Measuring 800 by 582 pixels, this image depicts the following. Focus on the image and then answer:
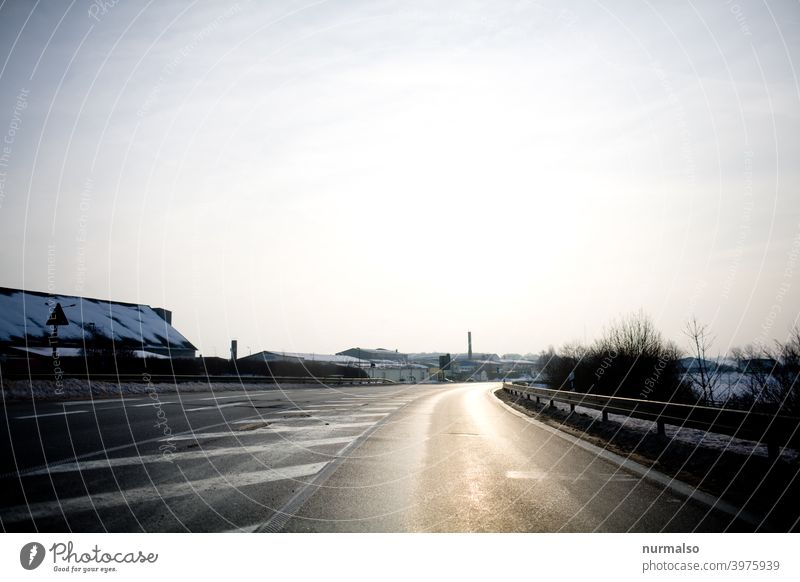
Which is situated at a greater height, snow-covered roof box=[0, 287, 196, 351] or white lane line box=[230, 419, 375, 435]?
snow-covered roof box=[0, 287, 196, 351]

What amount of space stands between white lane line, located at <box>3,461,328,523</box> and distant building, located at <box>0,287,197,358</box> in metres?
35.9

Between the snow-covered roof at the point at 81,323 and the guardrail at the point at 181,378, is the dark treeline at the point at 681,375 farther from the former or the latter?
the snow-covered roof at the point at 81,323

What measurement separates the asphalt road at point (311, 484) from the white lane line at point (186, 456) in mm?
29

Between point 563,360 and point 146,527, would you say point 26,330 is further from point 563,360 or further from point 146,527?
point 146,527

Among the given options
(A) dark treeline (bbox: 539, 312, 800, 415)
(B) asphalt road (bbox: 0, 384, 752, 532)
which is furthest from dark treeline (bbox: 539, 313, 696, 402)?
(B) asphalt road (bbox: 0, 384, 752, 532)

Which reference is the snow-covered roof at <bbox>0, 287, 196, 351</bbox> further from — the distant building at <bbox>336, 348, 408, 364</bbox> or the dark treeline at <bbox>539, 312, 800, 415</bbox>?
the distant building at <bbox>336, 348, 408, 364</bbox>

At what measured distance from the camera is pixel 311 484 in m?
6.82

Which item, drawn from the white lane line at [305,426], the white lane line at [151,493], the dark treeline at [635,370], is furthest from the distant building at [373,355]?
the white lane line at [151,493]

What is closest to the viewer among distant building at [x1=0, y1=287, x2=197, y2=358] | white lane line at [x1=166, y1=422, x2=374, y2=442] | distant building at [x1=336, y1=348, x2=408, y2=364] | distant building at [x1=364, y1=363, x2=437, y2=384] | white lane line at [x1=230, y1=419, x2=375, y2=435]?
white lane line at [x1=166, y1=422, x2=374, y2=442]

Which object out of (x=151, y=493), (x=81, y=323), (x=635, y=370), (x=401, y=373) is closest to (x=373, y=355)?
(x=401, y=373)

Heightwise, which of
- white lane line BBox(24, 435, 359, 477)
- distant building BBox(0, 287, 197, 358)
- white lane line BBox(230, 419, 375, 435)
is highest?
distant building BBox(0, 287, 197, 358)

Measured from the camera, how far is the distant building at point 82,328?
45844 millimetres

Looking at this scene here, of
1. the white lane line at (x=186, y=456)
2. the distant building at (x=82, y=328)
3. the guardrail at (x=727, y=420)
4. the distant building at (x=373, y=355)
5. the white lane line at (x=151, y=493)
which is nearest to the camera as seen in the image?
the white lane line at (x=151, y=493)

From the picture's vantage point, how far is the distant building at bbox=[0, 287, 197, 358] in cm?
4584
